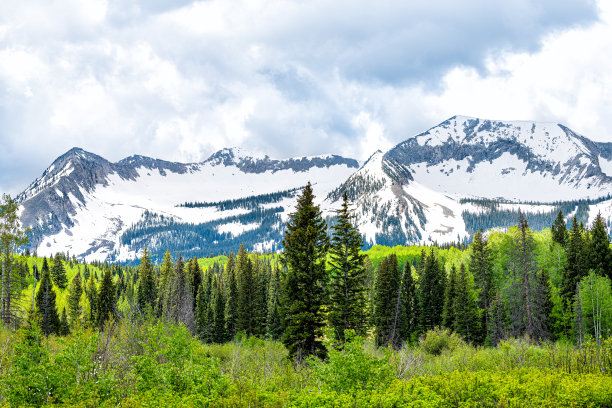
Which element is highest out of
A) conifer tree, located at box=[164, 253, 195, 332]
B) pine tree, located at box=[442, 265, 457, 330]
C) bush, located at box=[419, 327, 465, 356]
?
conifer tree, located at box=[164, 253, 195, 332]

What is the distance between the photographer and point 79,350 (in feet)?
46.9

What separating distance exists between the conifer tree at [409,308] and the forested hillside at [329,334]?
0.22 meters

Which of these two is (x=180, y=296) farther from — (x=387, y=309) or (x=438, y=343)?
(x=438, y=343)

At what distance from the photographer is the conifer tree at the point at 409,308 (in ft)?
202

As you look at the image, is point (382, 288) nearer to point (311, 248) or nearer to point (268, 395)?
point (311, 248)

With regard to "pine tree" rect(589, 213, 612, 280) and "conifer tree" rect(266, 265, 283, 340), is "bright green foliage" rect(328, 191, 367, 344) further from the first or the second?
"pine tree" rect(589, 213, 612, 280)

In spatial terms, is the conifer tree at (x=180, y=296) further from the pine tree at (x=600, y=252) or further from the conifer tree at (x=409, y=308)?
the pine tree at (x=600, y=252)

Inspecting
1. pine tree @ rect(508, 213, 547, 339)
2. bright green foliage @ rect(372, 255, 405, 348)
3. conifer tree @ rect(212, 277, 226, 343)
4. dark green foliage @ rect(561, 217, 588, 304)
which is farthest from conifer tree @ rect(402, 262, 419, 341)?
conifer tree @ rect(212, 277, 226, 343)

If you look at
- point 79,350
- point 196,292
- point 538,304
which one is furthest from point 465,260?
point 79,350

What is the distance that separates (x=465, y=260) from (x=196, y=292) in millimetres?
50025

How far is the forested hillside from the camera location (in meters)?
12.7

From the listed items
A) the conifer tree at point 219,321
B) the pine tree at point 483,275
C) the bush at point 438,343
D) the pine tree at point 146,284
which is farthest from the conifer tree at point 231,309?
the pine tree at point 483,275

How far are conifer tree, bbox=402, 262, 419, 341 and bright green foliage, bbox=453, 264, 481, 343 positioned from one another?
818 cm

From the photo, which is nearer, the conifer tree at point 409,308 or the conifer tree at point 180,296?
the conifer tree at point 180,296
